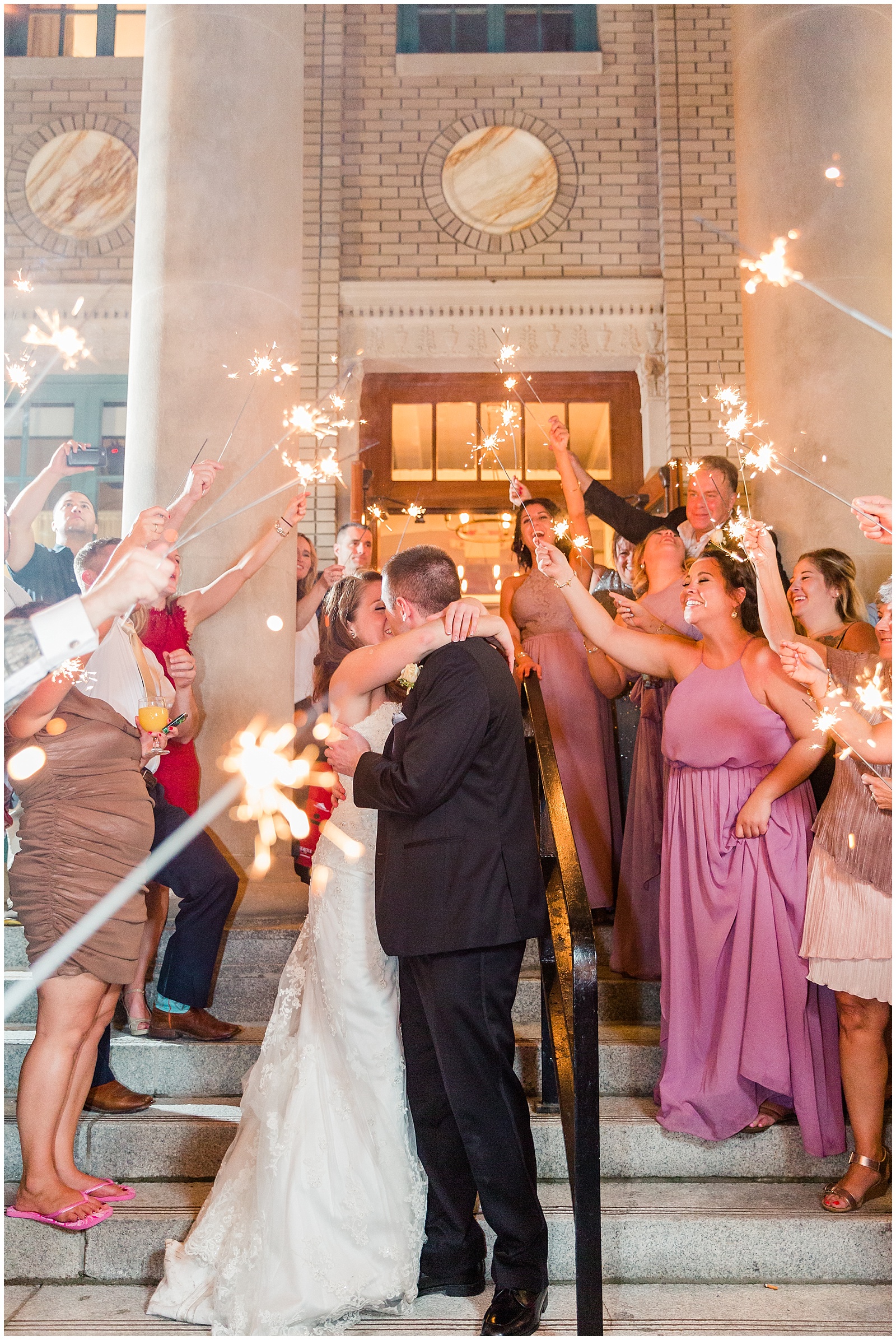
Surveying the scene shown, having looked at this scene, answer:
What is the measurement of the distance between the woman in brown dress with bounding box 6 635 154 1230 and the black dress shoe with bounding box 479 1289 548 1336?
1113 mm

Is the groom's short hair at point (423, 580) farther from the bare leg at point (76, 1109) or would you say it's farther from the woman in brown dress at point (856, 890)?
the bare leg at point (76, 1109)

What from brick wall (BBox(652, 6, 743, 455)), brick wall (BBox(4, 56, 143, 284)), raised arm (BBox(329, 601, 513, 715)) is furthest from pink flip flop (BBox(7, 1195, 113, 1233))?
brick wall (BBox(4, 56, 143, 284))

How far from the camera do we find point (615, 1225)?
9.76ft

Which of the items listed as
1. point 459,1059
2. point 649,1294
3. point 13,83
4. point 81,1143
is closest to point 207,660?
point 81,1143

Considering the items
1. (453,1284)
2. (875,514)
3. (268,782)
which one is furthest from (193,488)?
(453,1284)

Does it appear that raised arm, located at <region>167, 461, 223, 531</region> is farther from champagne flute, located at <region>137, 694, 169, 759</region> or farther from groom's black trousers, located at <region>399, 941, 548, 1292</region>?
groom's black trousers, located at <region>399, 941, 548, 1292</region>

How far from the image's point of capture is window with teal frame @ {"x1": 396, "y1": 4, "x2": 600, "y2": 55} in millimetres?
7988

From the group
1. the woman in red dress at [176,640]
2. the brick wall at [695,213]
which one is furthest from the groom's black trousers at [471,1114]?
the brick wall at [695,213]

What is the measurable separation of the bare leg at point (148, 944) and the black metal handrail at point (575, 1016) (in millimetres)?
1411

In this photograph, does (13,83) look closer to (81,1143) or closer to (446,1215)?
(81,1143)

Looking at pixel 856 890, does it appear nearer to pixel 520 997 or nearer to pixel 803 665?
pixel 803 665

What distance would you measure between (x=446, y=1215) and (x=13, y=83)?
8390 millimetres

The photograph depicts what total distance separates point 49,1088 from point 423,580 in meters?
1.73

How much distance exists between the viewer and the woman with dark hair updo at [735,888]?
326cm
